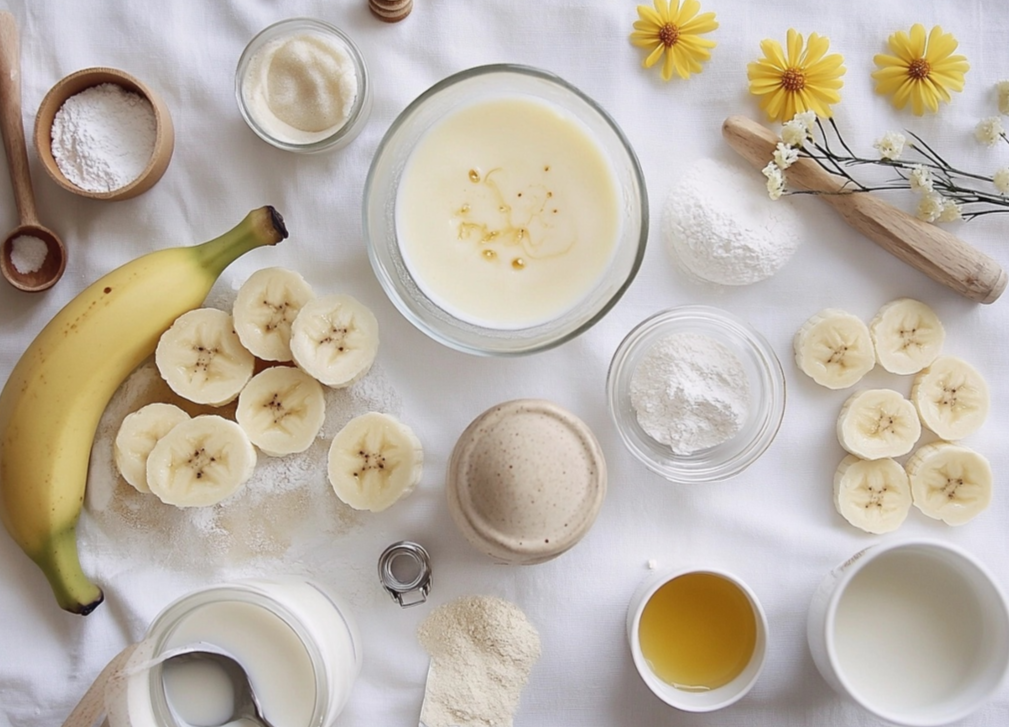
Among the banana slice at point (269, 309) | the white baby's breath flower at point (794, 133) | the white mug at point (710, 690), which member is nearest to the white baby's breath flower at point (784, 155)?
the white baby's breath flower at point (794, 133)

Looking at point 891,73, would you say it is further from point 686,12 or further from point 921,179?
point 686,12

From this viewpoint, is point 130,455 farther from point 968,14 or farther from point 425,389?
point 968,14

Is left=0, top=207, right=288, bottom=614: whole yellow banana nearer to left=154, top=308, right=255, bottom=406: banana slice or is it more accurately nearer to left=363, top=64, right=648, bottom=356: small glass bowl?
left=154, top=308, right=255, bottom=406: banana slice

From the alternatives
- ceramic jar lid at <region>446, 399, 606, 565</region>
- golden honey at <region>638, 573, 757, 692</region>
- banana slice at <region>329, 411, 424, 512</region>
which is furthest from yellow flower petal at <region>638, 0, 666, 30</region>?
golden honey at <region>638, 573, 757, 692</region>

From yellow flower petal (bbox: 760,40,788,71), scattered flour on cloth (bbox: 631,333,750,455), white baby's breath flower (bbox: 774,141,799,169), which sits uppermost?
yellow flower petal (bbox: 760,40,788,71)

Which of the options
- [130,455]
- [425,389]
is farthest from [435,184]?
[130,455]

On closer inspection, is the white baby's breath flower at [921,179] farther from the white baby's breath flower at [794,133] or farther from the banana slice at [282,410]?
the banana slice at [282,410]
